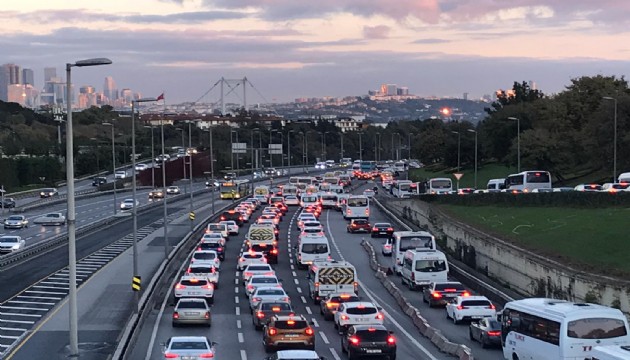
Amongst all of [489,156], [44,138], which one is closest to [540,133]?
[489,156]

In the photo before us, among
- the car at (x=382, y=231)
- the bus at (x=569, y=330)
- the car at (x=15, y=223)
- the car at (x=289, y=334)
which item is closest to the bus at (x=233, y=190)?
the car at (x=15, y=223)

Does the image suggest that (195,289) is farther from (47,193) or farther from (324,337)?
(47,193)

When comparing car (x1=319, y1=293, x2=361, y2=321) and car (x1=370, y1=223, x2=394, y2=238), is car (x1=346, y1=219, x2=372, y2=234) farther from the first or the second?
car (x1=319, y1=293, x2=361, y2=321)

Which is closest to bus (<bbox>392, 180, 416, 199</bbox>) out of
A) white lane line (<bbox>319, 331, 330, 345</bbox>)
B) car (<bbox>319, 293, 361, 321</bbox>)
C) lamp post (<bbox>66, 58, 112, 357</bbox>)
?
car (<bbox>319, 293, 361, 321</bbox>)

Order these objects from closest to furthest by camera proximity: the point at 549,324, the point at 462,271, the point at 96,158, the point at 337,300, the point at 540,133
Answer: the point at 549,324 < the point at 337,300 < the point at 462,271 < the point at 540,133 < the point at 96,158

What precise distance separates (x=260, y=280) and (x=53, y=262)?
64.6 feet

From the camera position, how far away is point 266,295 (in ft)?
142

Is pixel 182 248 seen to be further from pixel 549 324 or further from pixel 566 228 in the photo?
pixel 549 324

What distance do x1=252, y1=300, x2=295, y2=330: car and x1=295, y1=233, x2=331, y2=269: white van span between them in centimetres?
2034

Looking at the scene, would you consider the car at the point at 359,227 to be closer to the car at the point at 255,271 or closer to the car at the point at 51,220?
the car at the point at 51,220

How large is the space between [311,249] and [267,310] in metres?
21.5

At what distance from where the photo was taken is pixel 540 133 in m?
99.9

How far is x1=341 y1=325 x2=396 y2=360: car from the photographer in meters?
32.7

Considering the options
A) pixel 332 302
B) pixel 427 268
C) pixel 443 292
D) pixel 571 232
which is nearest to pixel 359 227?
pixel 571 232
